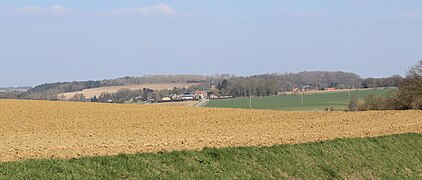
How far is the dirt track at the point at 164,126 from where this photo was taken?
22984 millimetres

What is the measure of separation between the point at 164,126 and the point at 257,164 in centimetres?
1731

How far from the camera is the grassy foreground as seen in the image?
45.8 feet

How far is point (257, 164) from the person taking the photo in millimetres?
17922

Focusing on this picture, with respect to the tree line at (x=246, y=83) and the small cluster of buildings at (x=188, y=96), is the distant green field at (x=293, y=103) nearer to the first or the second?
the small cluster of buildings at (x=188, y=96)

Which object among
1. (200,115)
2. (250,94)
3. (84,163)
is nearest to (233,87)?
(250,94)

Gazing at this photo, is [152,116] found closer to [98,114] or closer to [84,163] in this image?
[98,114]

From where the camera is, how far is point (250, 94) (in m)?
85.1

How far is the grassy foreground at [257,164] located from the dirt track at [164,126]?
1.59 metres

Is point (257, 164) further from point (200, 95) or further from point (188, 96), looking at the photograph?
point (188, 96)

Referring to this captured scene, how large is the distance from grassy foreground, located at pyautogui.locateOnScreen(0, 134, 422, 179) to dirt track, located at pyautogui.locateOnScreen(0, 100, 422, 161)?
1.59 meters

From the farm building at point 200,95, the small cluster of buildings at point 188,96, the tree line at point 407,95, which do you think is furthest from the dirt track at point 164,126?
the farm building at point 200,95

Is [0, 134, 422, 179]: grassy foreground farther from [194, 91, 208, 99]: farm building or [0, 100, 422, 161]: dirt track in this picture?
[194, 91, 208, 99]: farm building

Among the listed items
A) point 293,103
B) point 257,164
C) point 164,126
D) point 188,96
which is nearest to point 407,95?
point 293,103

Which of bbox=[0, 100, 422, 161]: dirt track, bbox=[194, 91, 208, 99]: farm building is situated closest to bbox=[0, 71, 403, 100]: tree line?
bbox=[194, 91, 208, 99]: farm building
